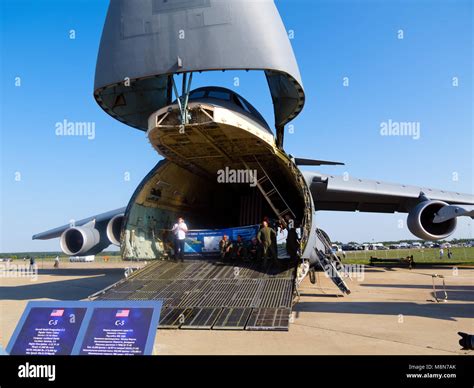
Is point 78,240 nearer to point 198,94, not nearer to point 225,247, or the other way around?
point 225,247

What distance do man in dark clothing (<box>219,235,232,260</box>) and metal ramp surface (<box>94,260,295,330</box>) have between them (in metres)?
0.94

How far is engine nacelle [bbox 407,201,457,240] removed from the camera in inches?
551

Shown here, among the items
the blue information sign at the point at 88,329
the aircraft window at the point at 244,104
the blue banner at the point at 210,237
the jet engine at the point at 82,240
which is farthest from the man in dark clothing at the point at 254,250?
the blue information sign at the point at 88,329

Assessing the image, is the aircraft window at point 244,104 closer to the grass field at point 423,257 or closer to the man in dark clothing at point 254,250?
the man in dark clothing at point 254,250

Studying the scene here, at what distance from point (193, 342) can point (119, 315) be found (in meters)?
2.39

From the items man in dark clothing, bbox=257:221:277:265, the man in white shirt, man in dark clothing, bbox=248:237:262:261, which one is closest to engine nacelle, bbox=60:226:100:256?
the man in white shirt

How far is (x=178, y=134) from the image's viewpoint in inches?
382

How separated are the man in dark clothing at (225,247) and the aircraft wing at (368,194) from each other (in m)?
3.84

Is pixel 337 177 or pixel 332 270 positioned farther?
pixel 337 177

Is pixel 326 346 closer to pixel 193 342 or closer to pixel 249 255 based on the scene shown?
pixel 193 342

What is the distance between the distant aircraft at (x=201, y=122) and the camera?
8125mm

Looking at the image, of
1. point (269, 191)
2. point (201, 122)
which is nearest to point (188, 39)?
point (201, 122)

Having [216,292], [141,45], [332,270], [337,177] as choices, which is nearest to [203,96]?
[141,45]

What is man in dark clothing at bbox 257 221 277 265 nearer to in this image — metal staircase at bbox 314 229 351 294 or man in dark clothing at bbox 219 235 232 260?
metal staircase at bbox 314 229 351 294
